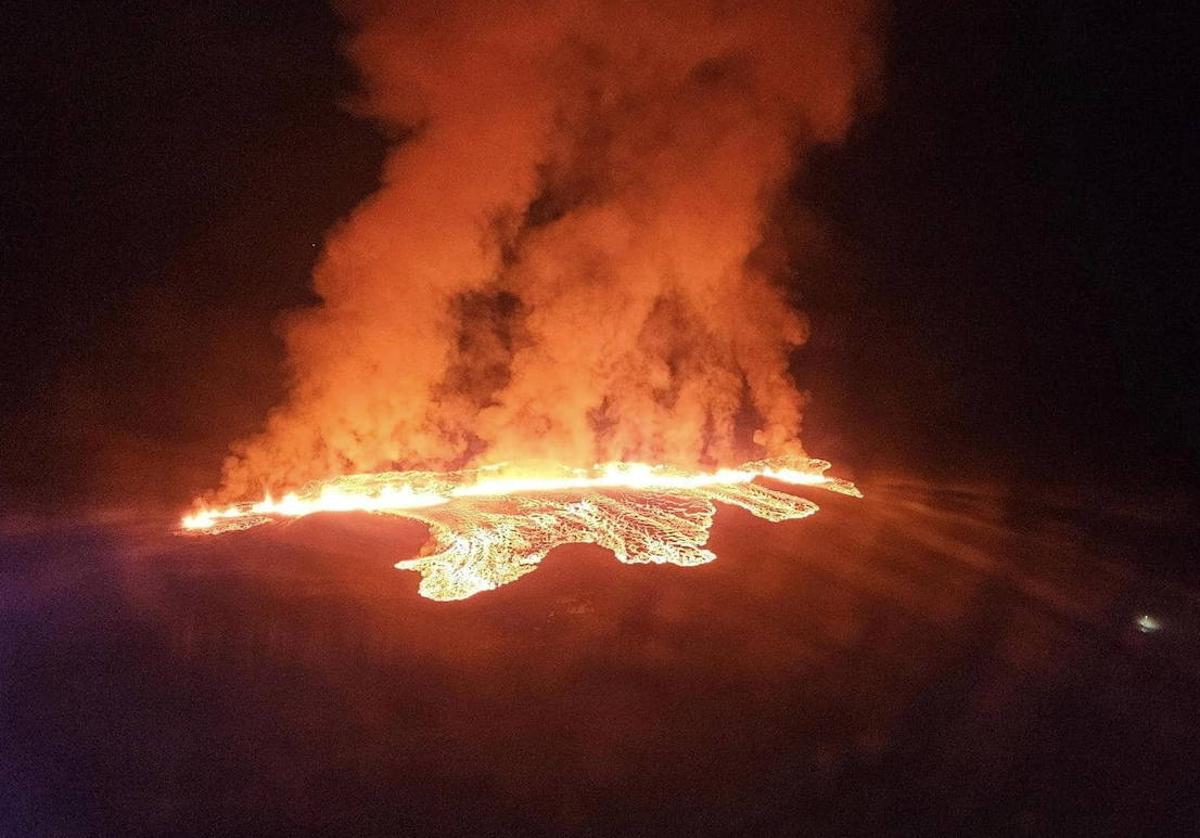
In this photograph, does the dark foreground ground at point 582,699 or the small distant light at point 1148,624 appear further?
the small distant light at point 1148,624

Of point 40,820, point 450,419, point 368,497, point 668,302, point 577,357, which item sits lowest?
point 40,820

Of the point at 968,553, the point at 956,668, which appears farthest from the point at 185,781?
the point at 968,553

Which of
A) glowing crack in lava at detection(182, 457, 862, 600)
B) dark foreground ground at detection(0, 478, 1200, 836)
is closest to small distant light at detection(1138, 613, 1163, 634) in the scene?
dark foreground ground at detection(0, 478, 1200, 836)

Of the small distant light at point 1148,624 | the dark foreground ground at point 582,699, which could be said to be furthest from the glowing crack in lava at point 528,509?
the small distant light at point 1148,624

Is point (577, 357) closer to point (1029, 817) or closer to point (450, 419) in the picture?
point (450, 419)

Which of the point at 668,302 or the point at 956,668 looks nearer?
the point at 956,668

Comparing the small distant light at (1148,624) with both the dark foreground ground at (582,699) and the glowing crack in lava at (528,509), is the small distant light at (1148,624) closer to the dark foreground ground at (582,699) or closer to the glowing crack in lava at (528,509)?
the dark foreground ground at (582,699)
